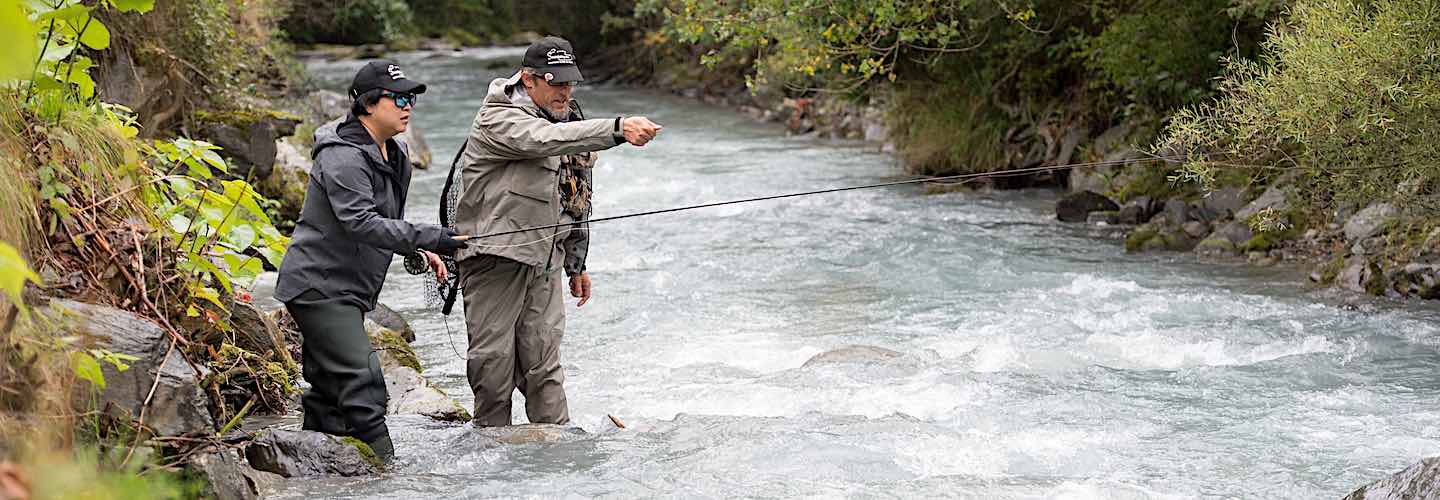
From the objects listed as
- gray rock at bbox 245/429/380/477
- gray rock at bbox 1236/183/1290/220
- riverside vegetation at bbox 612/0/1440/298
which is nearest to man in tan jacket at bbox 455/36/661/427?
gray rock at bbox 245/429/380/477

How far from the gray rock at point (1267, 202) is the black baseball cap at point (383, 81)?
7.35m

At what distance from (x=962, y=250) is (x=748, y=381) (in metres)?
4.27

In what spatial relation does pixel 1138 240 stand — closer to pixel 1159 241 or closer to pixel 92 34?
pixel 1159 241

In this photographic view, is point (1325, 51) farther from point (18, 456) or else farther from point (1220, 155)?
point (18, 456)

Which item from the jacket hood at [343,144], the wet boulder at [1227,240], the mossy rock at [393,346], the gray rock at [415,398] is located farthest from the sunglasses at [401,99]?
the wet boulder at [1227,240]

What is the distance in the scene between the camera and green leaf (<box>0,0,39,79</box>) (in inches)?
66.9

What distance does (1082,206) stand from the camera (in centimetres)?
1238

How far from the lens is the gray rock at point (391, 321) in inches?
314

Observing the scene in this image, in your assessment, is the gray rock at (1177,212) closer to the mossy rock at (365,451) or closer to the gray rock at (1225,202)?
the gray rock at (1225,202)

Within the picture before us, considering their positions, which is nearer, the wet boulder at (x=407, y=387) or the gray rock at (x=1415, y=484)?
the gray rock at (x=1415, y=484)

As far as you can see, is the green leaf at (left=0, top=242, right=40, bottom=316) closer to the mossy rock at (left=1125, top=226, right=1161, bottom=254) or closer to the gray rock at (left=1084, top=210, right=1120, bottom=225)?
the mossy rock at (left=1125, top=226, right=1161, bottom=254)

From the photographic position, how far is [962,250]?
11.0 m

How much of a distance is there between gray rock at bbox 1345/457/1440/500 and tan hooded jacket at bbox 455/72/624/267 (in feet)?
9.53

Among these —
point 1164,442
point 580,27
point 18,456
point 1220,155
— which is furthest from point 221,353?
point 580,27
